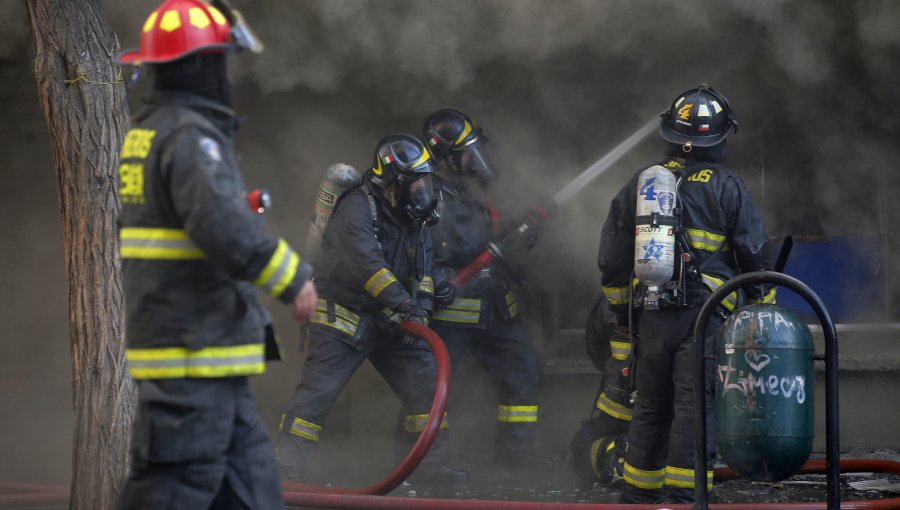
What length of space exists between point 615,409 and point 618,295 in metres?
0.78

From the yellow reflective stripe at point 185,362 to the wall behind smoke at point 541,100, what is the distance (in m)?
4.31

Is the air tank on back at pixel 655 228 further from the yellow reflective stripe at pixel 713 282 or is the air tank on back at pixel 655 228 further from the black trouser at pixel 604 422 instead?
the black trouser at pixel 604 422

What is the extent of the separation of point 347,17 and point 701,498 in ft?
13.8

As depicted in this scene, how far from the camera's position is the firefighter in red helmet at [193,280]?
9.82ft

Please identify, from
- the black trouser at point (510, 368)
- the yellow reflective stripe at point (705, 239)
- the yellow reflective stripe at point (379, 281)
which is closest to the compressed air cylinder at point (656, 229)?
the yellow reflective stripe at point (705, 239)

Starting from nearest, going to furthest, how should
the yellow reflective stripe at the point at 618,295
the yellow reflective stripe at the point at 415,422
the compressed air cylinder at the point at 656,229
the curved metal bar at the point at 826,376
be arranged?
the curved metal bar at the point at 826,376 < the compressed air cylinder at the point at 656,229 < the yellow reflective stripe at the point at 618,295 < the yellow reflective stripe at the point at 415,422

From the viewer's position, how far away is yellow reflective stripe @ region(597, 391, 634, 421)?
5867 millimetres

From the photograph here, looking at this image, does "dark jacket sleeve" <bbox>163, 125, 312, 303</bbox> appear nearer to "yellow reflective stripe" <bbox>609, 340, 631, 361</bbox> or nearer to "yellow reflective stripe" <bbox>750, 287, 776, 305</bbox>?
"yellow reflective stripe" <bbox>750, 287, 776, 305</bbox>

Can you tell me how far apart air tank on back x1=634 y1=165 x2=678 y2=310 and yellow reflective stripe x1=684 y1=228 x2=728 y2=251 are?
0.20 metres

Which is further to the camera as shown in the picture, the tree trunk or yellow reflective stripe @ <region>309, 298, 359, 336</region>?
yellow reflective stripe @ <region>309, 298, 359, 336</region>

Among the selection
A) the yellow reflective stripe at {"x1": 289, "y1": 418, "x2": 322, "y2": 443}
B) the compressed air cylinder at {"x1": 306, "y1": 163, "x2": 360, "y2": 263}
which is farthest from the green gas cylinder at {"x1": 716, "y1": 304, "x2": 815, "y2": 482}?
the compressed air cylinder at {"x1": 306, "y1": 163, "x2": 360, "y2": 263}

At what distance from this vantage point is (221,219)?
9.64 feet

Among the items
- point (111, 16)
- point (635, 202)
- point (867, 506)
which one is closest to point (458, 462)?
point (635, 202)

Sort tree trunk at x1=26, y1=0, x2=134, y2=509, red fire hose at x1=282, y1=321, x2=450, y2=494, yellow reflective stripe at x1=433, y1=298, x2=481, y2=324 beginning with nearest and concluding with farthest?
tree trunk at x1=26, y1=0, x2=134, y2=509 → red fire hose at x1=282, y1=321, x2=450, y2=494 → yellow reflective stripe at x1=433, y1=298, x2=481, y2=324
